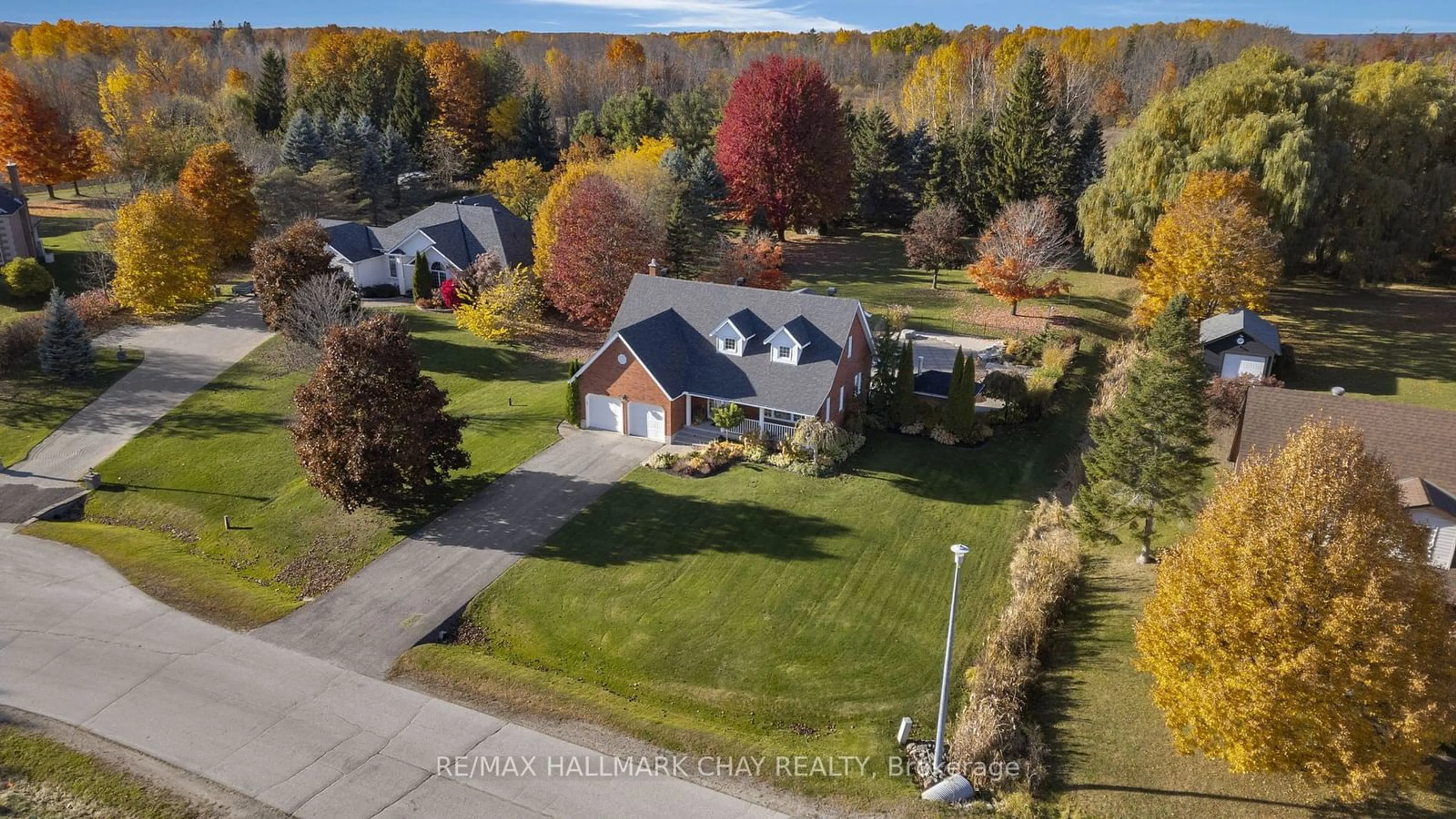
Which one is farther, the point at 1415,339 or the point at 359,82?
the point at 359,82

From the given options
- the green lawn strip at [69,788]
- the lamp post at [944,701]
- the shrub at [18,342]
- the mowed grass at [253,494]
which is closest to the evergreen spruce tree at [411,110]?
the shrub at [18,342]

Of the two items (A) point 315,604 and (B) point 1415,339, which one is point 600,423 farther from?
(B) point 1415,339

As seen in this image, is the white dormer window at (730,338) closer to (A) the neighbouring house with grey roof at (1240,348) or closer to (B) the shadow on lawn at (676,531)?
(B) the shadow on lawn at (676,531)

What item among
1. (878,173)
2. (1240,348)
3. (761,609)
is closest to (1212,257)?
(1240,348)

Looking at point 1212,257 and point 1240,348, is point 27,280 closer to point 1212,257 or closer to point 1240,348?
point 1212,257

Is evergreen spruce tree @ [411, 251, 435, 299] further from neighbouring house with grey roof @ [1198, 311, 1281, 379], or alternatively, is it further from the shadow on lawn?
neighbouring house with grey roof @ [1198, 311, 1281, 379]

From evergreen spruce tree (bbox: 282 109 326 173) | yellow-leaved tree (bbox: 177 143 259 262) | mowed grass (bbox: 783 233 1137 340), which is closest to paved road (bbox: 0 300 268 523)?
yellow-leaved tree (bbox: 177 143 259 262)

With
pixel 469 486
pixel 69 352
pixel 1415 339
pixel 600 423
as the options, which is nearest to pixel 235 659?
pixel 469 486

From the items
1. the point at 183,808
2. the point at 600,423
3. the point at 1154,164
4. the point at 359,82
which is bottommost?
the point at 183,808
